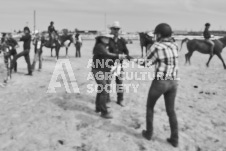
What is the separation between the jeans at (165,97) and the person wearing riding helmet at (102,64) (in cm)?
134

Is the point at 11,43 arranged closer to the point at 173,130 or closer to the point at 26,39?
the point at 26,39

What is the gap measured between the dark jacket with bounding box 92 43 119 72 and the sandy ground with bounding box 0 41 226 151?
120cm

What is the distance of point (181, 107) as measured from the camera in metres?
8.16

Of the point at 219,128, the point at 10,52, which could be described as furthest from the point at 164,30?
the point at 10,52

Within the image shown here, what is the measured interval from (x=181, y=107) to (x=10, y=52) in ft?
26.5

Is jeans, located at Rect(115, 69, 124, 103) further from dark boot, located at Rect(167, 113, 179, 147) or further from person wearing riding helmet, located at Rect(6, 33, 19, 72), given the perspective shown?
person wearing riding helmet, located at Rect(6, 33, 19, 72)

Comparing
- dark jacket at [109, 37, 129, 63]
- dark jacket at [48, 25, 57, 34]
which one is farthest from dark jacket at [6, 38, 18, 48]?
dark jacket at [48, 25, 57, 34]

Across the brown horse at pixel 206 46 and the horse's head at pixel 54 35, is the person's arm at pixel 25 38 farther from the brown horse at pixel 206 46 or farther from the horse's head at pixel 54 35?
the brown horse at pixel 206 46

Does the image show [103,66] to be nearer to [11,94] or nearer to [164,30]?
[164,30]

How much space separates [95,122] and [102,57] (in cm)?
146

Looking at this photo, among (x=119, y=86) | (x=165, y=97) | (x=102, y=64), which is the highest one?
(x=102, y=64)

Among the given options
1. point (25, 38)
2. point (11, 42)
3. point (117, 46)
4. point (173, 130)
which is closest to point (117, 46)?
point (117, 46)

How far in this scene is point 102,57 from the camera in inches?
258

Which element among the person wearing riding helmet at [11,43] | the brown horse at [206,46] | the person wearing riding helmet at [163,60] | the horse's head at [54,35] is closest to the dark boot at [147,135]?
the person wearing riding helmet at [163,60]
